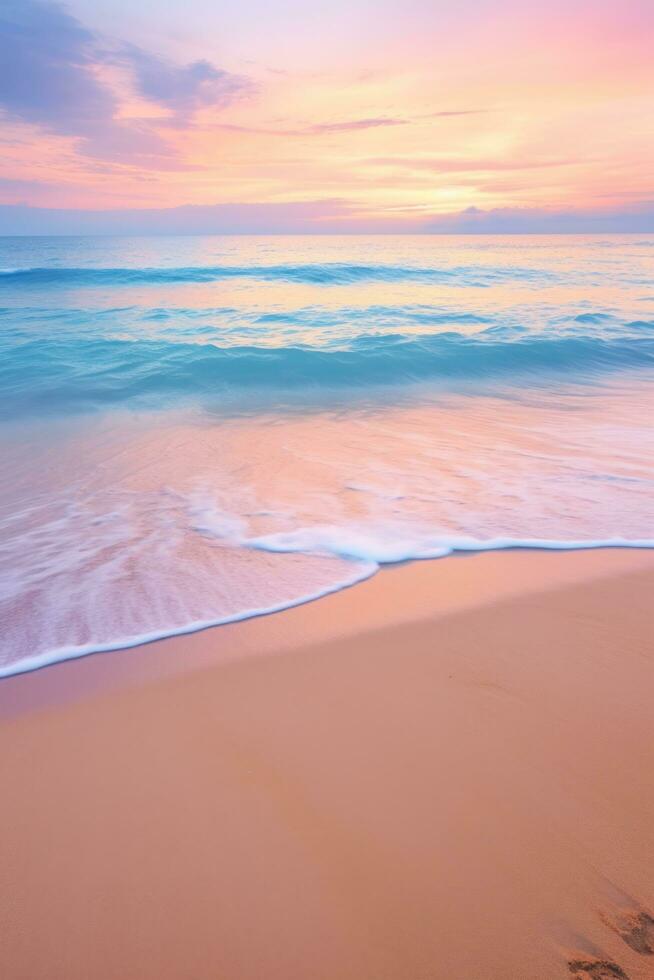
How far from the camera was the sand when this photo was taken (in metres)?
1.66

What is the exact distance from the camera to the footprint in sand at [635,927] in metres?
1.60

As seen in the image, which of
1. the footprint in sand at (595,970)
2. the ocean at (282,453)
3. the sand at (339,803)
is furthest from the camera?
the ocean at (282,453)

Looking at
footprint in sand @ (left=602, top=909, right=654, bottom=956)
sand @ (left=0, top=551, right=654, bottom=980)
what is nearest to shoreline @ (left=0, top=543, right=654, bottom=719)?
sand @ (left=0, top=551, right=654, bottom=980)

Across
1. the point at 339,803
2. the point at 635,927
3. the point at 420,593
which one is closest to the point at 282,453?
the point at 420,593

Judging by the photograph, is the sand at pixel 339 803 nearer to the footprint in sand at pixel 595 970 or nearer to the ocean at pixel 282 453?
the footprint in sand at pixel 595 970

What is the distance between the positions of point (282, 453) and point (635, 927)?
17.3 feet

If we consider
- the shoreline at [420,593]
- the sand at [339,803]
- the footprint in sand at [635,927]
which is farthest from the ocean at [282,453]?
the footprint in sand at [635,927]

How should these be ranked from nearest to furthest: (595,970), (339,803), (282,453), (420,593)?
(595,970) < (339,803) < (420,593) < (282,453)

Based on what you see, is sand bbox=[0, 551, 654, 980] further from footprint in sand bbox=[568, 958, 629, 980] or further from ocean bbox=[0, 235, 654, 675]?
ocean bbox=[0, 235, 654, 675]

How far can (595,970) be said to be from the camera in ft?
5.08

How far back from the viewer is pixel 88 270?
1155 inches

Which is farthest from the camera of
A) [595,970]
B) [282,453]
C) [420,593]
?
[282,453]

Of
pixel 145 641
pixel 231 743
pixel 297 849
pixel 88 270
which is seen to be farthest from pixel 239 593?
pixel 88 270

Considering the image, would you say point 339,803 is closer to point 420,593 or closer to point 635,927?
point 635,927
